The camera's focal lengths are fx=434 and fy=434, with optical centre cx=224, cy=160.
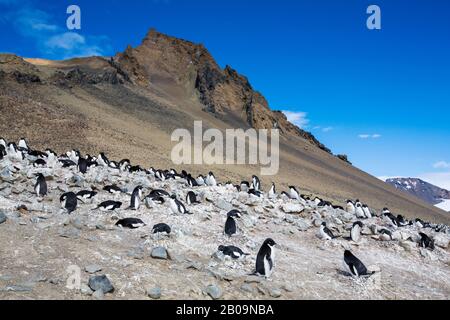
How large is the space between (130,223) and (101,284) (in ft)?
11.0

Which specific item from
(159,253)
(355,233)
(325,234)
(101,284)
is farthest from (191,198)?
(101,284)

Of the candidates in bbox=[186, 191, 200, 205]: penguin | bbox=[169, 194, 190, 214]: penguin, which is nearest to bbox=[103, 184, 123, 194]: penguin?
bbox=[186, 191, 200, 205]: penguin

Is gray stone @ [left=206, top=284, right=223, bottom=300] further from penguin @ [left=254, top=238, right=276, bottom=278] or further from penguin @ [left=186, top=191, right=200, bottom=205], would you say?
penguin @ [left=186, top=191, right=200, bottom=205]

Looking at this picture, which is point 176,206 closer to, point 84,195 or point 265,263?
point 84,195

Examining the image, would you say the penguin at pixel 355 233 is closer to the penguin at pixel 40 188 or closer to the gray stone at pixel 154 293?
the gray stone at pixel 154 293

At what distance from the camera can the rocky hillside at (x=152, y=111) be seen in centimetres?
3694

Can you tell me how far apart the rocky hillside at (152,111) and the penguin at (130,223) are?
24486 millimetres

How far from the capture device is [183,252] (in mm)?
9266

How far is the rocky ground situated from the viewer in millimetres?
7344

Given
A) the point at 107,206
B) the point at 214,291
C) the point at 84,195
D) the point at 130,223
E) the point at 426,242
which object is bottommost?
the point at 214,291

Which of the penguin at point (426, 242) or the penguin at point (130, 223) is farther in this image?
the penguin at point (426, 242)

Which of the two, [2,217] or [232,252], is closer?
[232,252]

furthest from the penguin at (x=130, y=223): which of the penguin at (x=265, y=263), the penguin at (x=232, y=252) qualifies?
the penguin at (x=265, y=263)

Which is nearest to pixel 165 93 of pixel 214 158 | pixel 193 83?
pixel 193 83
